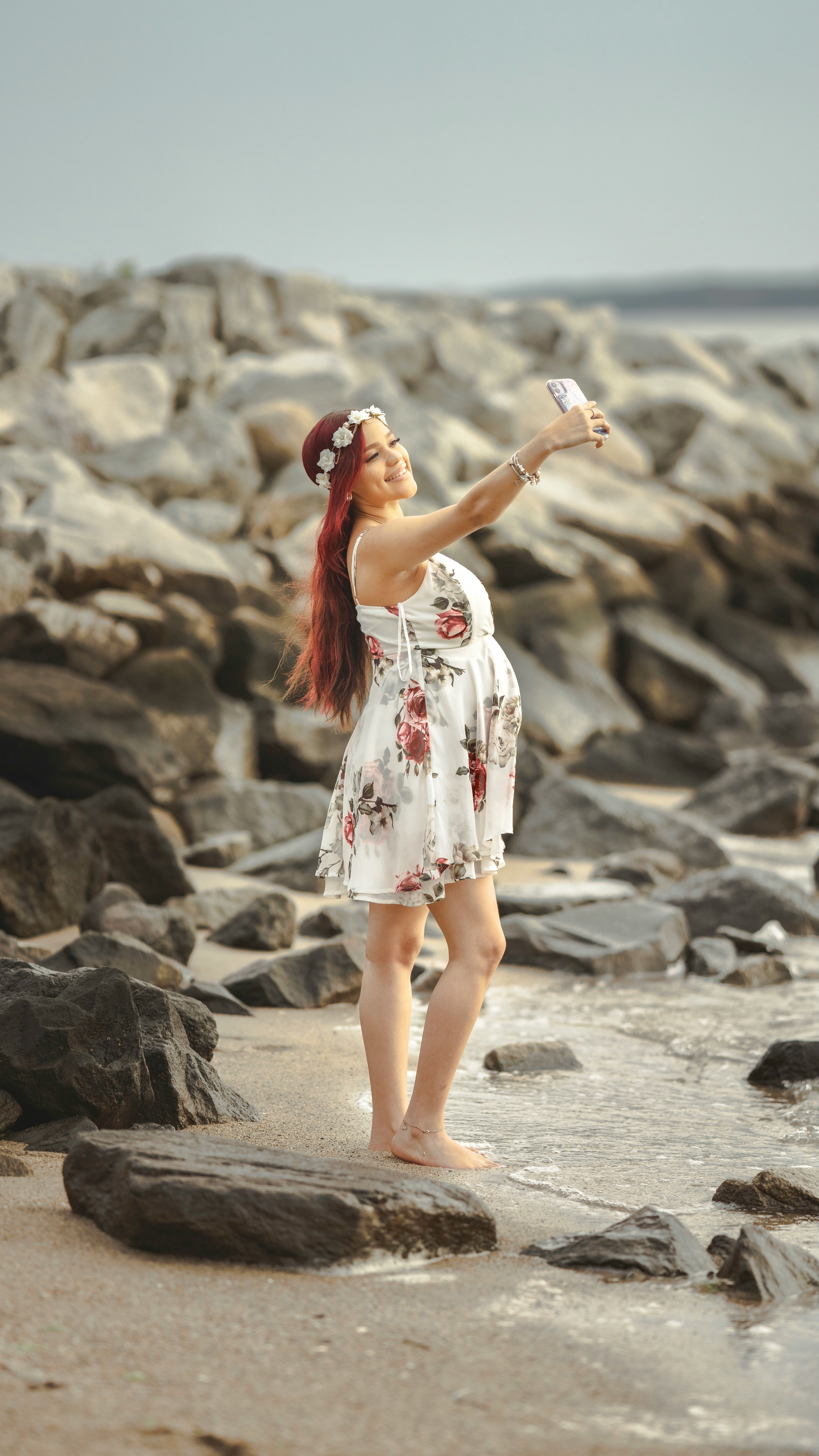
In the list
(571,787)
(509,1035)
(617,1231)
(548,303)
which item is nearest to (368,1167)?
(617,1231)

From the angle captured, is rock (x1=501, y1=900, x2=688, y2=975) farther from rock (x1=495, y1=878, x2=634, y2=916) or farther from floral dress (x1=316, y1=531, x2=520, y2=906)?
floral dress (x1=316, y1=531, x2=520, y2=906)

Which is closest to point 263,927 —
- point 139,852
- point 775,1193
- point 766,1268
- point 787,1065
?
point 139,852

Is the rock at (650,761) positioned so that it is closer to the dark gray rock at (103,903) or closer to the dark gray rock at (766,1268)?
the dark gray rock at (103,903)

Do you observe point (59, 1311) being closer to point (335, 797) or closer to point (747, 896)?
point (335, 797)

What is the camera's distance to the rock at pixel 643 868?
301 inches

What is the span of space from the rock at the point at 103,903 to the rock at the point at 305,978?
0.55 meters

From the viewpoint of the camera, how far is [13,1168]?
9.71 feet

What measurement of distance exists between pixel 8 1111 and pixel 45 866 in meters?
2.43

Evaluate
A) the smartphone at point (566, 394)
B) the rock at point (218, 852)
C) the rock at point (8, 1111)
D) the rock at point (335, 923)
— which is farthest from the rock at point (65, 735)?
the smartphone at point (566, 394)

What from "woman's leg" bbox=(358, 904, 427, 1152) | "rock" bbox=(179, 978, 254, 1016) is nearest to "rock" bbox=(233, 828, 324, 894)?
"rock" bbox=(179, 978, 254, 1016)

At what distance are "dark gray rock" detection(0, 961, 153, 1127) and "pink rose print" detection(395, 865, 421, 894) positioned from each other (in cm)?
71

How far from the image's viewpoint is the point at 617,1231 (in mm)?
2770

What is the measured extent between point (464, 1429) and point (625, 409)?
58.3 ft

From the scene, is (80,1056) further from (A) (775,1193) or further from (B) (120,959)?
(A) (775,1193)
